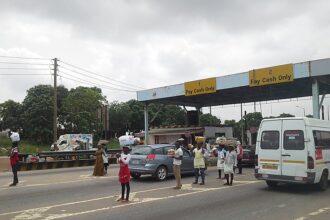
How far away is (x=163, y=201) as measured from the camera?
11977 mm

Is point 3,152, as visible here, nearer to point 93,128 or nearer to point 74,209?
point 93,128

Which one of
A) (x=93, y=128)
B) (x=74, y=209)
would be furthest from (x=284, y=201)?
(x=93, y=128)

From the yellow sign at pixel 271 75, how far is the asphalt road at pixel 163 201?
1116 cm

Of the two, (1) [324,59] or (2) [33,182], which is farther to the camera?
(1) [324,59]

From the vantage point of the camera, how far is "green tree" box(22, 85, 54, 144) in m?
67.4

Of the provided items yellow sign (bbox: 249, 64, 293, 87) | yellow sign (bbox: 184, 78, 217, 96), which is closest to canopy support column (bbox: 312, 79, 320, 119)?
yellow sign (bbox: 249, 64, 293, 87)

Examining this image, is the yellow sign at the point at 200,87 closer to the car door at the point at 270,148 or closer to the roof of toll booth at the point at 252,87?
the roof of toll booth at the point at 252,87

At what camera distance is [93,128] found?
71.9m

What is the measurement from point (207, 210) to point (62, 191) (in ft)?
18.9

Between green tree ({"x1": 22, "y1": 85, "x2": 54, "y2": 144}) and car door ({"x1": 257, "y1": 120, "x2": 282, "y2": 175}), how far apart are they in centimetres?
5667

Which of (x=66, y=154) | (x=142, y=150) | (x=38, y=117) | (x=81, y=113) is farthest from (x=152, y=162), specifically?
(x=38, y=117)

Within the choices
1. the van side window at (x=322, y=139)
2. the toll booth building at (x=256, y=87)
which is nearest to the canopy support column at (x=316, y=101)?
the toll booth building at (x=256, y=87)

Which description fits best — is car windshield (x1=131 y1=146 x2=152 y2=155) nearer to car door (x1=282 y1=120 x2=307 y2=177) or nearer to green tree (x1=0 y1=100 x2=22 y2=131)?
car door (x1=282 y1=120 x2=307 y2=177)

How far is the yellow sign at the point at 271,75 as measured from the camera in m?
26.1
